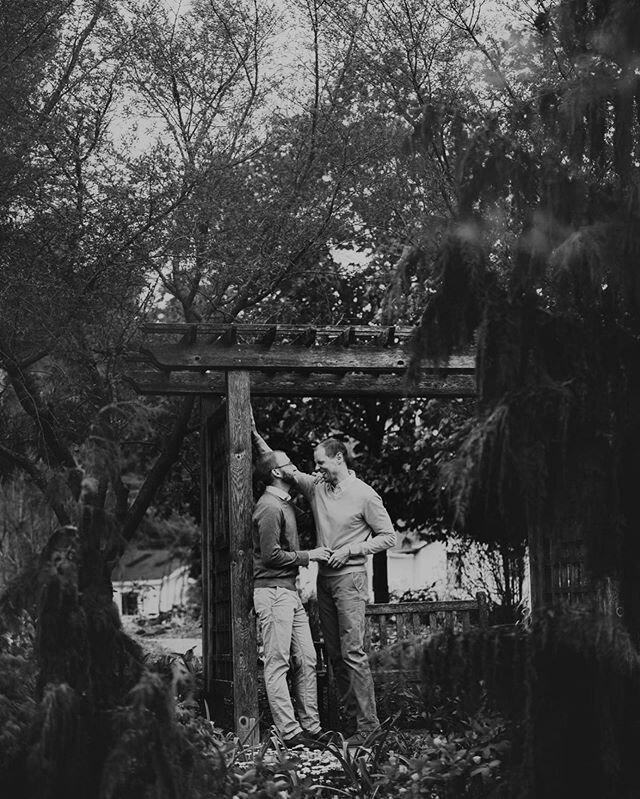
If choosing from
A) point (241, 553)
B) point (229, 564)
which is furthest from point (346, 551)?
point (229, 564)

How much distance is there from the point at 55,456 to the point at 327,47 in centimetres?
491

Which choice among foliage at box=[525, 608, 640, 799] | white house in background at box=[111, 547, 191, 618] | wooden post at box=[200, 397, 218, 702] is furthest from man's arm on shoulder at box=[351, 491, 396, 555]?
white house in background at box=[111, 547, 191, 618]

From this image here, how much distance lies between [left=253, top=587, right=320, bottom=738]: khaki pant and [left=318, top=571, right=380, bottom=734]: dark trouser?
0.17 metres

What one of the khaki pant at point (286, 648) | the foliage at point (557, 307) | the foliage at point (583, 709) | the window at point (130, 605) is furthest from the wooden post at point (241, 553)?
the window at point (130, 605)

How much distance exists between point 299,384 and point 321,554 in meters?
2.55

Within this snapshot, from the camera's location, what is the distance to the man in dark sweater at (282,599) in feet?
26.7

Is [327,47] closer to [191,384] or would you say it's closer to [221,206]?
[221,206]

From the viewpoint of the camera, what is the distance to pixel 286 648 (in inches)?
323

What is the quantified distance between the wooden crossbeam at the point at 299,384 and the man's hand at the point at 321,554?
224 cm

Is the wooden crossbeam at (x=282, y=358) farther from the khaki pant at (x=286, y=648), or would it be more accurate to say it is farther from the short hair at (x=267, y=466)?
the khaki pant at (x=286, y=648)

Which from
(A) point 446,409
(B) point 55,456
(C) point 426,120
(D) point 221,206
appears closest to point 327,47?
(D) point 221,206

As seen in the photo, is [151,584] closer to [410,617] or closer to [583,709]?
[410,617]

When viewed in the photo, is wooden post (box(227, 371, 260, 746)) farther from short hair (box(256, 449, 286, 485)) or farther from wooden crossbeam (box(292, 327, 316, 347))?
short hair (box(256, 449, 286, 485))

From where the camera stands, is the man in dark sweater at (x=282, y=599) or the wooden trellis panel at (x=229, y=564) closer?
the man in dark sweater at (x=282, y=599)
